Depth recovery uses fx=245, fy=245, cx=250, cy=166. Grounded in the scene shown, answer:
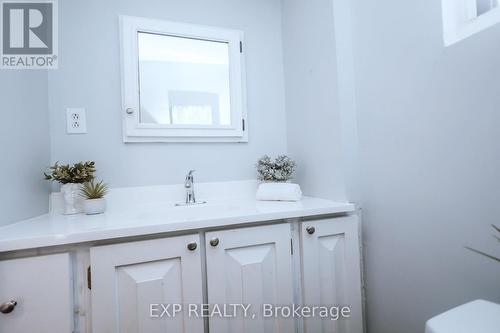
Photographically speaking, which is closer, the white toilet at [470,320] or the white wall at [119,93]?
the white toilet at [470,320]

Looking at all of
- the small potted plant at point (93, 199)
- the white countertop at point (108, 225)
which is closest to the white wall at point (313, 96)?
the white countertop at point (108, 225)

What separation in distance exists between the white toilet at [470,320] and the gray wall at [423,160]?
14cm

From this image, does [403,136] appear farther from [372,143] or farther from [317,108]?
[317,108]

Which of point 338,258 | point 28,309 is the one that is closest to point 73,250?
point 28,309

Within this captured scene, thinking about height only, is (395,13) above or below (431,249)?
above

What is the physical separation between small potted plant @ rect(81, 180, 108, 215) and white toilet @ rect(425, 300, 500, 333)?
3.79ft

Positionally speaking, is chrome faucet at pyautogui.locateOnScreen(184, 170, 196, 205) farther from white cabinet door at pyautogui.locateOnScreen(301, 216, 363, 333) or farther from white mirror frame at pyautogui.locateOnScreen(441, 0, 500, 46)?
white mirror frame at pyautogui.locateOnScreen(441, 0, 500, 46)

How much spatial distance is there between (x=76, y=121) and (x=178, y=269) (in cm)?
85

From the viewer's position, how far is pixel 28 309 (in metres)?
0.65

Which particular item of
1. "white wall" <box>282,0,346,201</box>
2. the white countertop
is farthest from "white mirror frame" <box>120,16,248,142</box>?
the white countertop

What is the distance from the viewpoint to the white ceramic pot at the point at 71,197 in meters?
1.02

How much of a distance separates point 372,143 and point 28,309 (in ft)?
4.14

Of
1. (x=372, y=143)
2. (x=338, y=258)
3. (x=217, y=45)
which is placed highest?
(x=217, y=45)

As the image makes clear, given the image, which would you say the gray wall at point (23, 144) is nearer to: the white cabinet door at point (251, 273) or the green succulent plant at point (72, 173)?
the green succulent plant at point (72, 173)
